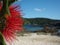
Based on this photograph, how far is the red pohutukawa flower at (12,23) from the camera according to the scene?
56cm

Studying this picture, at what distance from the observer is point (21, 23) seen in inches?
24.1

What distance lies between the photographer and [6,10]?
543mm

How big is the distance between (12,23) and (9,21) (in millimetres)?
20

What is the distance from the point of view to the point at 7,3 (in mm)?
545

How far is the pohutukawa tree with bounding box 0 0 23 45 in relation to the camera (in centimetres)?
54

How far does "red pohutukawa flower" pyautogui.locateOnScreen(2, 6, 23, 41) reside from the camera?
56 centimetres

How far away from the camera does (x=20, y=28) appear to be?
1.97ft

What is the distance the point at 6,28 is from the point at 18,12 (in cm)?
7

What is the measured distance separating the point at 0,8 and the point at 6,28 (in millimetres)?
62

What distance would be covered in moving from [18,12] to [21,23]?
3 cm

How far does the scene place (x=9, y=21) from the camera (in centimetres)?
56

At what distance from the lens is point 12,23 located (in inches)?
22.6

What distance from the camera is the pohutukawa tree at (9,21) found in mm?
544

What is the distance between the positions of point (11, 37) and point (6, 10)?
0.25 ft
